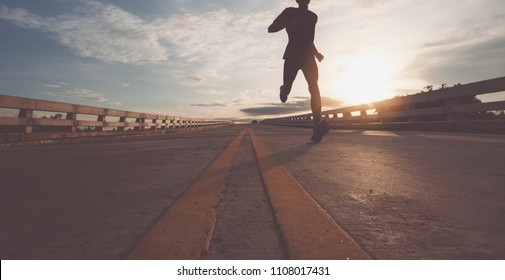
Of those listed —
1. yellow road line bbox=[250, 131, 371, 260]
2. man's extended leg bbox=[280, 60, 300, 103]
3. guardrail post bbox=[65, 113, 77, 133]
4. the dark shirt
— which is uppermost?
the dark shirt

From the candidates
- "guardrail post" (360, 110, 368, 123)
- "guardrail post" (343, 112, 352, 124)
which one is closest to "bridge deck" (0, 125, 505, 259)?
"guardrail post" (360, 110, 368, 123)

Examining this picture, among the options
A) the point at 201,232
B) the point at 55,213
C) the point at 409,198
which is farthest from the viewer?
the point at 409,198

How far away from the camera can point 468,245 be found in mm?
1181

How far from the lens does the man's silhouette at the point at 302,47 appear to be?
605 centimetres

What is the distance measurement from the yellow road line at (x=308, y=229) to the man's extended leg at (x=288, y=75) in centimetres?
458

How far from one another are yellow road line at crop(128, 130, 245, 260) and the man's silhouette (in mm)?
4647

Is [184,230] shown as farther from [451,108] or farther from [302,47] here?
[451,108]

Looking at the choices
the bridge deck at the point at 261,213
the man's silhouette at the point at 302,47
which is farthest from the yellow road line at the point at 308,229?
the man's silhouette at the point at 302,47

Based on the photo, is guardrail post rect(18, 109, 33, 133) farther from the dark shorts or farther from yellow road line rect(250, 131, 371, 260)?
yellow road line rect(250, 131, 371, 260)

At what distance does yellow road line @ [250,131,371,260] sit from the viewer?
1.12 metres

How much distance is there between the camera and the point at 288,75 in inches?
254
